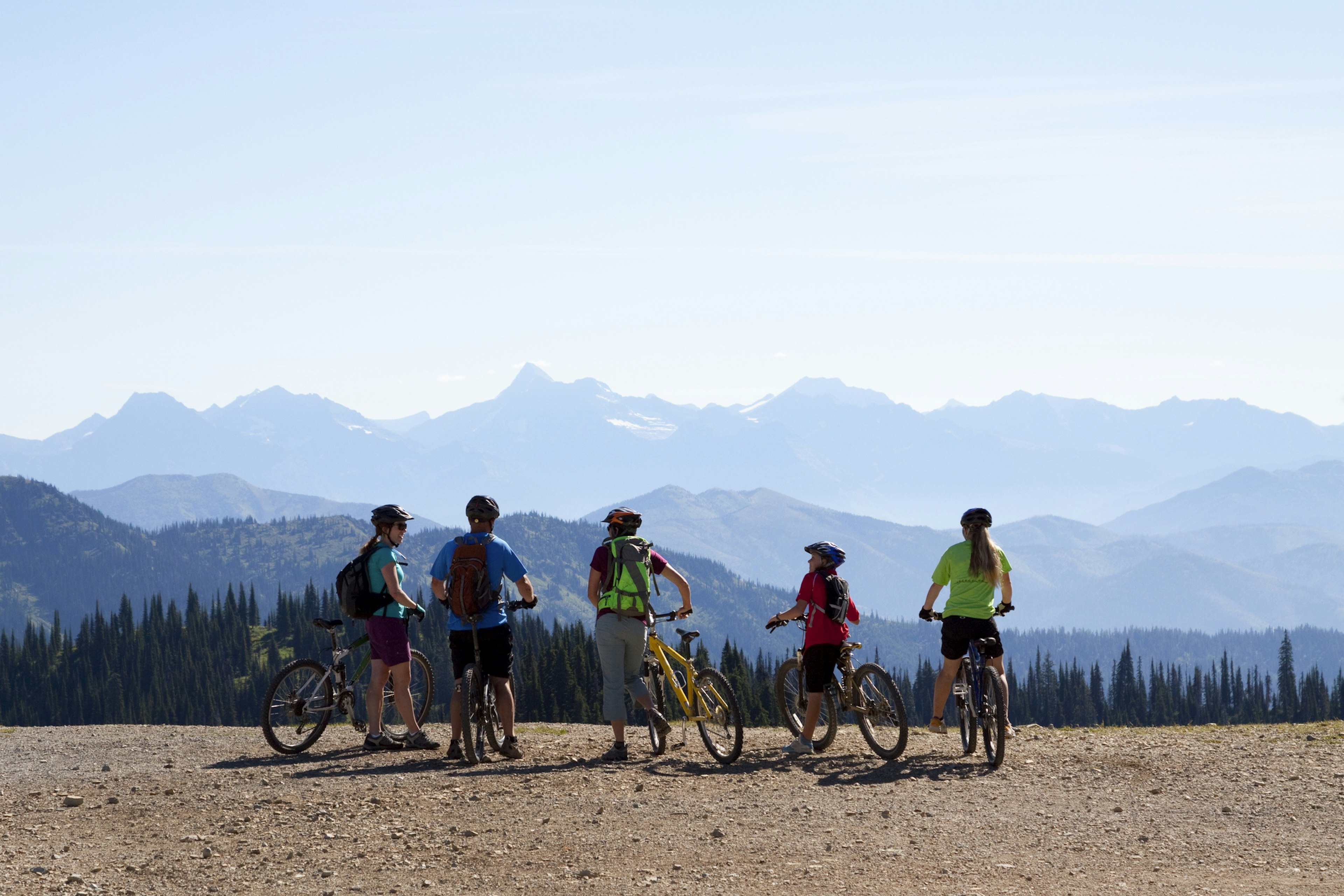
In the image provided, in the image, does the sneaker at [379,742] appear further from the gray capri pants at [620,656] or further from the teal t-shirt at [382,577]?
the gray capri pants at [620,656]

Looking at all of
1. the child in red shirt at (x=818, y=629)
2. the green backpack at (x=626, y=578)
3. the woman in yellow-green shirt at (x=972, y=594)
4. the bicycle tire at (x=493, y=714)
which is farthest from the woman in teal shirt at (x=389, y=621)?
the woman in yellow-green shirt at (x=972, y=594)

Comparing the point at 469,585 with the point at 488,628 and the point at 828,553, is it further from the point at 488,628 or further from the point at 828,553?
the point at 828,553

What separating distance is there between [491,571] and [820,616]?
4.76 m

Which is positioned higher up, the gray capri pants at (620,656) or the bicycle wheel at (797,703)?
the gray capri pants at (620,656)

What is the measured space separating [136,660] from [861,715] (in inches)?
7425

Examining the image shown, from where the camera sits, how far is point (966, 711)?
15883mm

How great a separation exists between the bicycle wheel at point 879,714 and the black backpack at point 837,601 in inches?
29.5

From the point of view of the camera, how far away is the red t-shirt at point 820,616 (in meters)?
16.0

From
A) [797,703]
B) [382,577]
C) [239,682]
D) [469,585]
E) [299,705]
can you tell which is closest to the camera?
[469,585]

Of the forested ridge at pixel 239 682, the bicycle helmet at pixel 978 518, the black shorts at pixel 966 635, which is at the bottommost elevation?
the forested ridge at pixel 239 682

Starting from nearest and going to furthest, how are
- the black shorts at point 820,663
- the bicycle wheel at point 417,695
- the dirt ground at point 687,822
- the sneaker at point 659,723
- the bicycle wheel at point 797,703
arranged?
the dirt ground at point 687,822 < the black shorts at point 820,663 < the sneaker at point 659,723 < the bicycle wheel at point 797,703 < the bicycle wheel at point 417,695

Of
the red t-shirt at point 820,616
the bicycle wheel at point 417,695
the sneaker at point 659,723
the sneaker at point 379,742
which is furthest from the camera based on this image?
the sneaker at point 379,742

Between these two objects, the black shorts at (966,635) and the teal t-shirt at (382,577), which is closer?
the black shorts at (966,635)

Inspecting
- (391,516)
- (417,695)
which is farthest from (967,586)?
(417,695)
